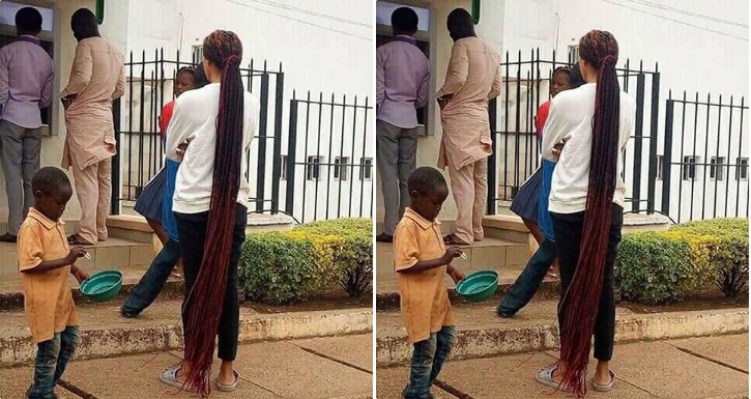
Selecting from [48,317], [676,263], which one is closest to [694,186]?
[676,263]

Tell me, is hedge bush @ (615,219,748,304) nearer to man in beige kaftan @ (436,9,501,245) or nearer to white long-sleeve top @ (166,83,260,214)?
man in beige kaftan @ (436,9,501,245)

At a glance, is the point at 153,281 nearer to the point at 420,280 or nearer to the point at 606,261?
the point at 420,280

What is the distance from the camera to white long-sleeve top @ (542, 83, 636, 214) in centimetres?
334

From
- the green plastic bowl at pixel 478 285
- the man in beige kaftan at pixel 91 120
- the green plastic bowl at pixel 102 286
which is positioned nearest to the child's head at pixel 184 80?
the man in beige kaftan at pixel 91 120

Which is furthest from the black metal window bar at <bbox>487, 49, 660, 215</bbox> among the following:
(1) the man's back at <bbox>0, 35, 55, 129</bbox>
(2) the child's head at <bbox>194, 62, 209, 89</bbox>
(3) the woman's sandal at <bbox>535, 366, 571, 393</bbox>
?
(1) the man's back at <bbox>0, 35, 55, 129</bbox>

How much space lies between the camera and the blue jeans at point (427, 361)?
133 inches

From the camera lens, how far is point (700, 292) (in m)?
3.95

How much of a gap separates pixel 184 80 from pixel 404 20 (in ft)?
2.64

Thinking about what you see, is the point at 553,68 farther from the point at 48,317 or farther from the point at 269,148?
the point at 48,317

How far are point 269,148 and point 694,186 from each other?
5.65 feet

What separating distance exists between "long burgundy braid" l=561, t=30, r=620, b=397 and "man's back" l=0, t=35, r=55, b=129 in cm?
185

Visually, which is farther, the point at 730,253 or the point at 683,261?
the point at 730,253

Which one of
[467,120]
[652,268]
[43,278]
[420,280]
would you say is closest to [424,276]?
[420,280]

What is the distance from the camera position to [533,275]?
3453 mm
